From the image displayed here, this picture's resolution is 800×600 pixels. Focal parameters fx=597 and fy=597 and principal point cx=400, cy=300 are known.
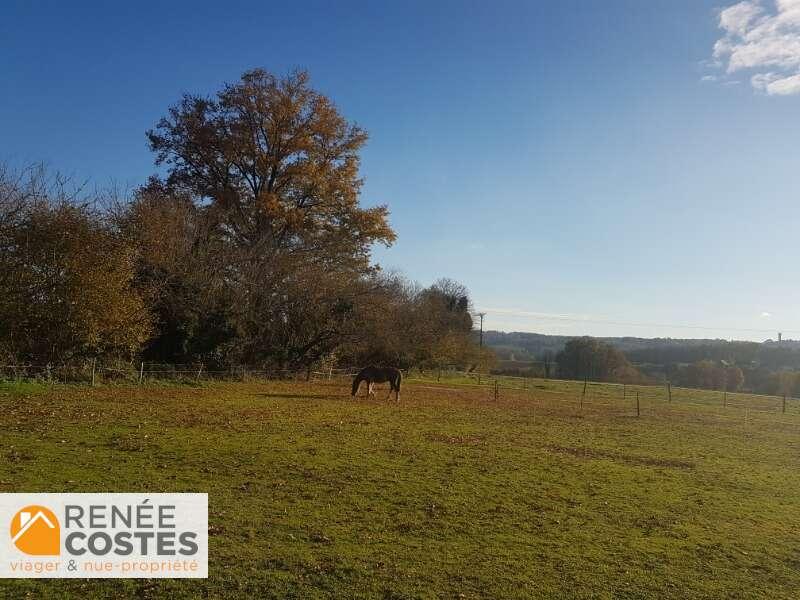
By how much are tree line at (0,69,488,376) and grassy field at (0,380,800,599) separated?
13.3 ft

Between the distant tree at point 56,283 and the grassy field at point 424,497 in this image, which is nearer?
the grassy field at point 424,497

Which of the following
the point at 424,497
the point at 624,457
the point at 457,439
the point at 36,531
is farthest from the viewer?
the point at 457,439

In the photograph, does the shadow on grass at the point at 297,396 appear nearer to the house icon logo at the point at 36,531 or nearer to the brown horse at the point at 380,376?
the brown horse at the point at 380,376

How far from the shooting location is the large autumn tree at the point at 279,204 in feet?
97.8

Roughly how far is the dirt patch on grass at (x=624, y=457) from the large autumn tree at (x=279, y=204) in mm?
18827

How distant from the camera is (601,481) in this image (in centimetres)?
1017

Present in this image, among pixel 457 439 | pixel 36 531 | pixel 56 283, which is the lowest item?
pixel 457 439

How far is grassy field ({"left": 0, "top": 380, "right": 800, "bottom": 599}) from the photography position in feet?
18.0

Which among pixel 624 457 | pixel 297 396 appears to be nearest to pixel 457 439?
pixel 624 457

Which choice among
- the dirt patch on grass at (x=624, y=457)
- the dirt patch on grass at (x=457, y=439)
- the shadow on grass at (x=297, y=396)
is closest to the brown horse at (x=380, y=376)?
the shadow on grass at (x=297, y=396)

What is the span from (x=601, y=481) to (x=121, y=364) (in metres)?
18.4

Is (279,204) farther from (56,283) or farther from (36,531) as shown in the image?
(36,531)

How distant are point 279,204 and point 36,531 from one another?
25.3 metres

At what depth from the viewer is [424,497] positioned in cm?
829
